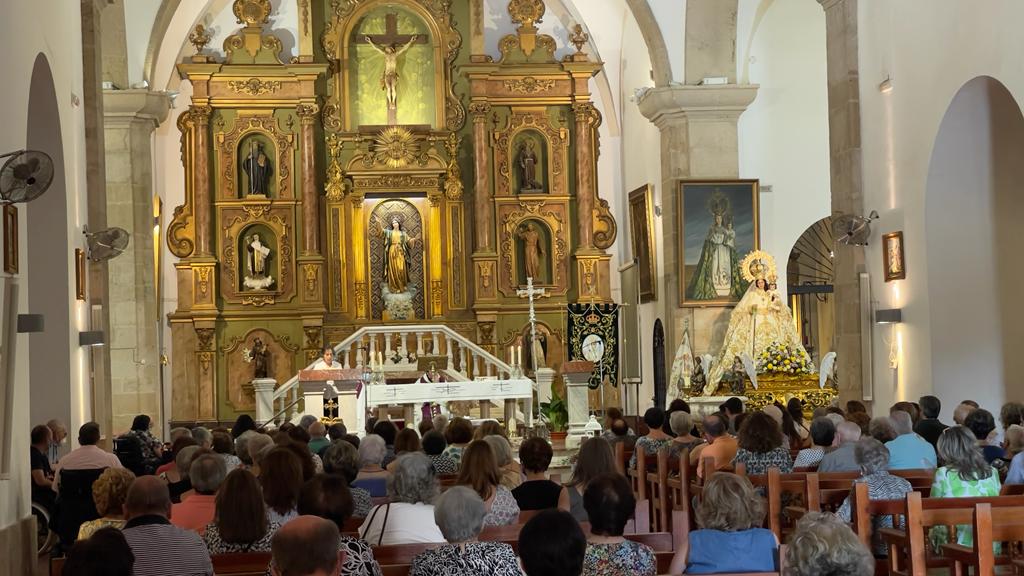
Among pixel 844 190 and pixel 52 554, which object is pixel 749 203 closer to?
pixel 844 190

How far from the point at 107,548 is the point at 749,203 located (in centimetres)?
1617

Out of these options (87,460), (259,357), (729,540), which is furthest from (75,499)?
(259,357)

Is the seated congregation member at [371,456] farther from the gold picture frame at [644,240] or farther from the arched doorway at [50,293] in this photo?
the gold picture frame at [644,240]

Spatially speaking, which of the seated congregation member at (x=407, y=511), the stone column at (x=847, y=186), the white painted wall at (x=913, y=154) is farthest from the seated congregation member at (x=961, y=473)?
the stone column at (x=847, y=186)

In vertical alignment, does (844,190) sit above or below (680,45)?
below

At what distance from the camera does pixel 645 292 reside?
872 inches

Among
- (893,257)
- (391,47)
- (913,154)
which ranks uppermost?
(391,47)

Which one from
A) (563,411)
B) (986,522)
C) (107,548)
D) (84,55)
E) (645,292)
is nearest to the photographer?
(107,548)

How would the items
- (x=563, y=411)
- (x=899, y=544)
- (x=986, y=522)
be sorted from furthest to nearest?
(x=563, y=411) → (x=899, y=544) → (x=986, y=522)

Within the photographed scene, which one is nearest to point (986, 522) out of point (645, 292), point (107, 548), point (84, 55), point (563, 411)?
point (107, 548)

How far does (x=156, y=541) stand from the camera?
580cm

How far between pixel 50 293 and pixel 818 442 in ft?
21.2

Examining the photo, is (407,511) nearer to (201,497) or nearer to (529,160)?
(201,497)

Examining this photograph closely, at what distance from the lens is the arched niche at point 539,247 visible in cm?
2483
